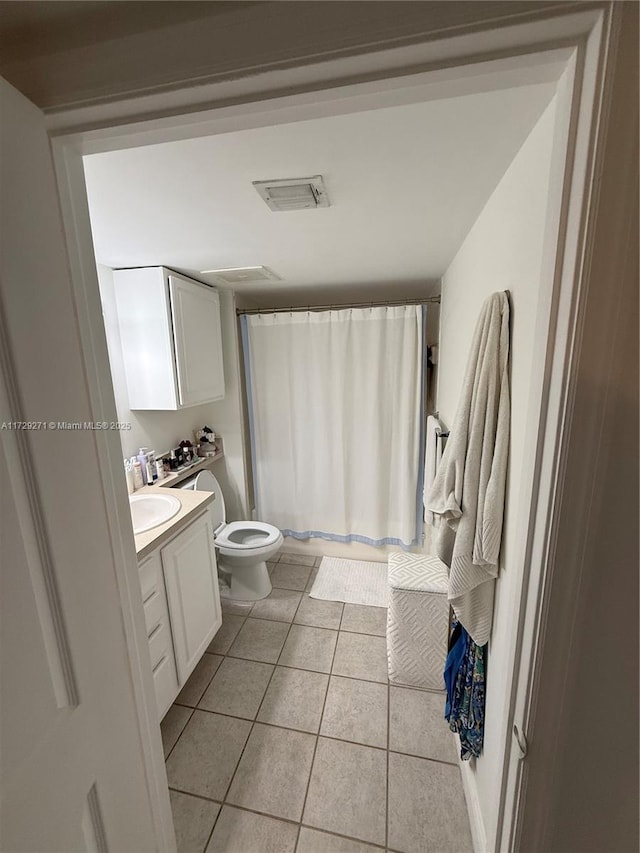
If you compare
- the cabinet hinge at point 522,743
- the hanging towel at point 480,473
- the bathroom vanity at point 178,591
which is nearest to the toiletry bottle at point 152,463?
the bathroom vanity at point 178,591

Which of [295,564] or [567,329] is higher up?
[567,329]

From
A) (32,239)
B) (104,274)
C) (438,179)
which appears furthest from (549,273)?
(104,274)

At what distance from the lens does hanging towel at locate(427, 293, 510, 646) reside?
934mm

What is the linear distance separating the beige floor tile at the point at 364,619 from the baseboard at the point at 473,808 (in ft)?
2.50

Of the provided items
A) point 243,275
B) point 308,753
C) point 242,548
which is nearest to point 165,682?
point 308,753

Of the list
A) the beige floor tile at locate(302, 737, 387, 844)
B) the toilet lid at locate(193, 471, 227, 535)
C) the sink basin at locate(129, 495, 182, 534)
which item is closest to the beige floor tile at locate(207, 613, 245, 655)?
the toilet lid at locate(193, 471, 227, 535)

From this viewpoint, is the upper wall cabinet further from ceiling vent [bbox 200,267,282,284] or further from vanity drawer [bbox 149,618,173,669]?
vanity drawer [bbox 149,618,173,669]

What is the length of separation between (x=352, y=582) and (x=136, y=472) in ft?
5.56

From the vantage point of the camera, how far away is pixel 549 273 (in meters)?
0.53

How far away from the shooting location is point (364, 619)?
2135mm

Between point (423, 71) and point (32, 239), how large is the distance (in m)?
0.62

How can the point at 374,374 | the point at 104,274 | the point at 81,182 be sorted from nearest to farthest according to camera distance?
the point at 81,182 < the point at 104,274 < the point at 374,374

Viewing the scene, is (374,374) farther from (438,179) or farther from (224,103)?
(224,103)

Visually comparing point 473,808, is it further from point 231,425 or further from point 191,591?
point 231,425
